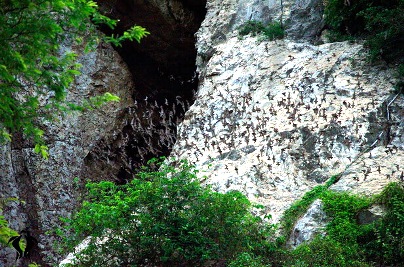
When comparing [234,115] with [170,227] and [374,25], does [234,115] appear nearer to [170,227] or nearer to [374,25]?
[374,25]

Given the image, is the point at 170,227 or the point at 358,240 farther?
the point at 358,240

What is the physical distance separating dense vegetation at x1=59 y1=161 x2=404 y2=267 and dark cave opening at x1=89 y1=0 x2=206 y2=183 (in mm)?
8657

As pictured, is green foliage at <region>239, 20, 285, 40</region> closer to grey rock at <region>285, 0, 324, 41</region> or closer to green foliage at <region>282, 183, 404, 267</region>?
grey rock at <region>285, 0, 324, 41</region>

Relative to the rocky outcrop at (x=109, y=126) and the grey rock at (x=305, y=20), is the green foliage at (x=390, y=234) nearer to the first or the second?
the grey rock at (x=305, y=20)

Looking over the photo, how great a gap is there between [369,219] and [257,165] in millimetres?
3013

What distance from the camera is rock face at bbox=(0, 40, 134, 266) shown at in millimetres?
15578

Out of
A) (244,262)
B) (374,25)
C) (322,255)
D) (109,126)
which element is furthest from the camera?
(109,126)

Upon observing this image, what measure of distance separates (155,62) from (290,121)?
8.90 m

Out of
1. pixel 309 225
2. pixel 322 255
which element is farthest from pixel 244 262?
pixel 309 225

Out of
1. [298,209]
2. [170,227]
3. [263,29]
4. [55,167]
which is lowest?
[55,167]

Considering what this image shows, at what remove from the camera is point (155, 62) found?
752 inches

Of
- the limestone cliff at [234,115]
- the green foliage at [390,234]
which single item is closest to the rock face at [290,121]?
the limestone cliff at [234,115]

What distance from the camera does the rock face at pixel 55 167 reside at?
1558cm

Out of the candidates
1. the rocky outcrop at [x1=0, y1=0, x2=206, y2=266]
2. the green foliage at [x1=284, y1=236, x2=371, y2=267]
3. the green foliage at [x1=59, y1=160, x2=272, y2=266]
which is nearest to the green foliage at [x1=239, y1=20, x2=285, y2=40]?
the rocky outcrop at [x1=0, y1=0, x2=206, y2=266]
